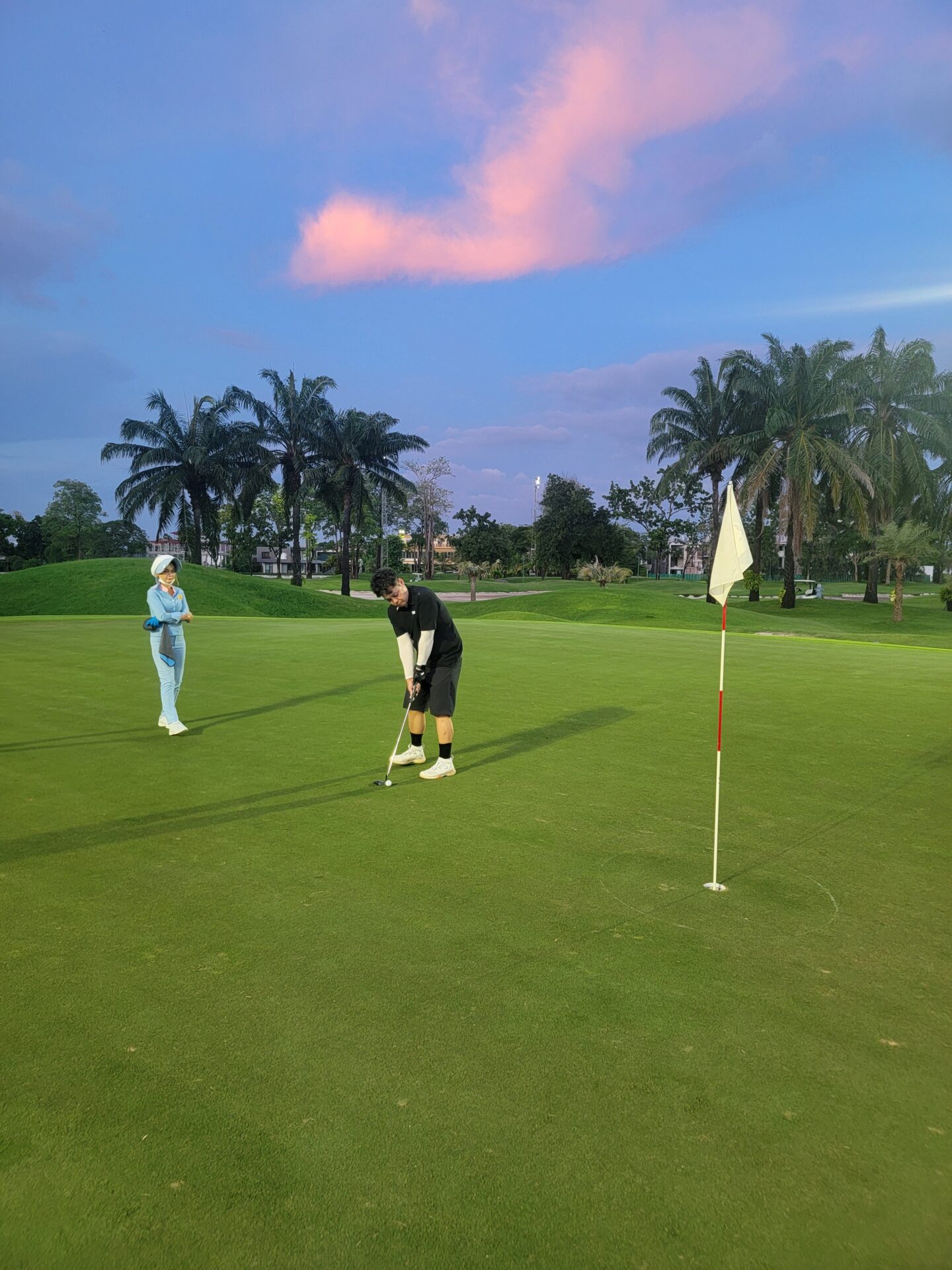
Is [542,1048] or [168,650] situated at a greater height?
[168,650]

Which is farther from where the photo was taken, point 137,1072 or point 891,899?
point 891,899

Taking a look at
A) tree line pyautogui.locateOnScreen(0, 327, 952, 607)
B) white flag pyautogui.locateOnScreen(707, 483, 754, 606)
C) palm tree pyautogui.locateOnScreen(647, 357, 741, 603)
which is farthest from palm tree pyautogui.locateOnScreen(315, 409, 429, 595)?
white flag pyautogui.locateOnScreen(707, 483, 754, 606)

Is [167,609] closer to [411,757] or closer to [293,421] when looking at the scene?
[411,757]

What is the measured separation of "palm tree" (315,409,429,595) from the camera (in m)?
59.1

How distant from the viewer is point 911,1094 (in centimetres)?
354

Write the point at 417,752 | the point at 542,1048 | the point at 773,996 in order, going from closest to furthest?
the point at 542,1048 → the point at 773,996 → the point at 417,752

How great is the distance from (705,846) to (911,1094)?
318 centimetres

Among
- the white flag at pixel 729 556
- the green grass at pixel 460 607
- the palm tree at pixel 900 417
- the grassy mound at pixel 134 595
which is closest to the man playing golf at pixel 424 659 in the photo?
the white flag at pixel 729 556

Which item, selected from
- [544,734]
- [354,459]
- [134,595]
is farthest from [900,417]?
[544,734]

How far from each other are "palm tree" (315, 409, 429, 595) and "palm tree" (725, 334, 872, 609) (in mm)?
23057

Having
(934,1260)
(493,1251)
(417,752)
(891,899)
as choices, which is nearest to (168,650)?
(417,752)

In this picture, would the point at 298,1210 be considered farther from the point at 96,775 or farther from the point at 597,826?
the point at 96,775

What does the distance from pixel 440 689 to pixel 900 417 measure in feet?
183

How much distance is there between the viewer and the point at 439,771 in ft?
28.8
